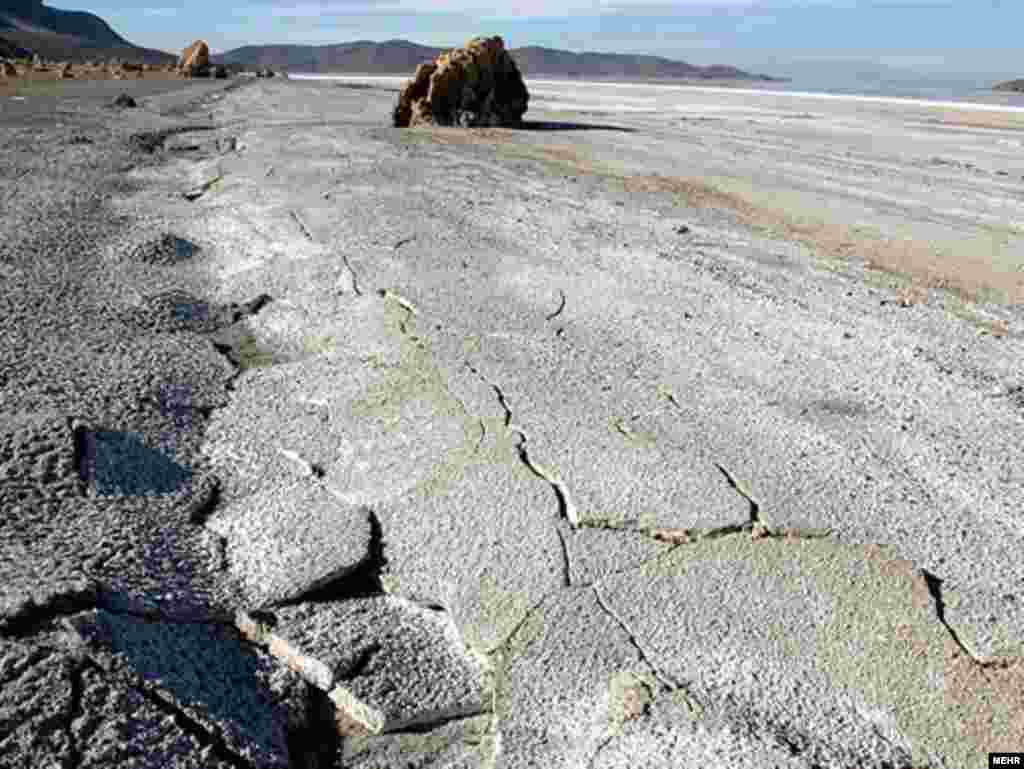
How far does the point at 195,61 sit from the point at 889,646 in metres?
55.6

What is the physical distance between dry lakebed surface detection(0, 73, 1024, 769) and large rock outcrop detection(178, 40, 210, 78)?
46842mm

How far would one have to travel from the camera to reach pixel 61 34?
398ft

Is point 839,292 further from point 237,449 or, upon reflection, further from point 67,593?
point 67,593

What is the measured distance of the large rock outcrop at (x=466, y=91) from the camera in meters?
20.9

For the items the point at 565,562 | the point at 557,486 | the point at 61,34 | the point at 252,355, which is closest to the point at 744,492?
the point at 557,486

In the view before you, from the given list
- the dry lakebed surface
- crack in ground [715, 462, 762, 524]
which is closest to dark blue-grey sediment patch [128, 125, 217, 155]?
the dry lakebed surface

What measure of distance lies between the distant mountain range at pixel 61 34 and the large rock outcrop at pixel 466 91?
2544 inches

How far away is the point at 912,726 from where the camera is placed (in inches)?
94.6

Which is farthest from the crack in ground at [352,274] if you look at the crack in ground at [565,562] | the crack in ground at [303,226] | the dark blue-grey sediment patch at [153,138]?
the dark blue-grey sediment patch at [153,138]

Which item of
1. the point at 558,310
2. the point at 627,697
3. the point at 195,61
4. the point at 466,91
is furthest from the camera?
the point at 195,61

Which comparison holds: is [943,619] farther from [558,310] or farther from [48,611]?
[558,310]

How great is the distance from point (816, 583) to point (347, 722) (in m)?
1.54

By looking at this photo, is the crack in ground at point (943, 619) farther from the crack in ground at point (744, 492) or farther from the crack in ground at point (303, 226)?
the crack in ground at point (303, 226)

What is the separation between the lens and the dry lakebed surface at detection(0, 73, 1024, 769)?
2.40 metres
